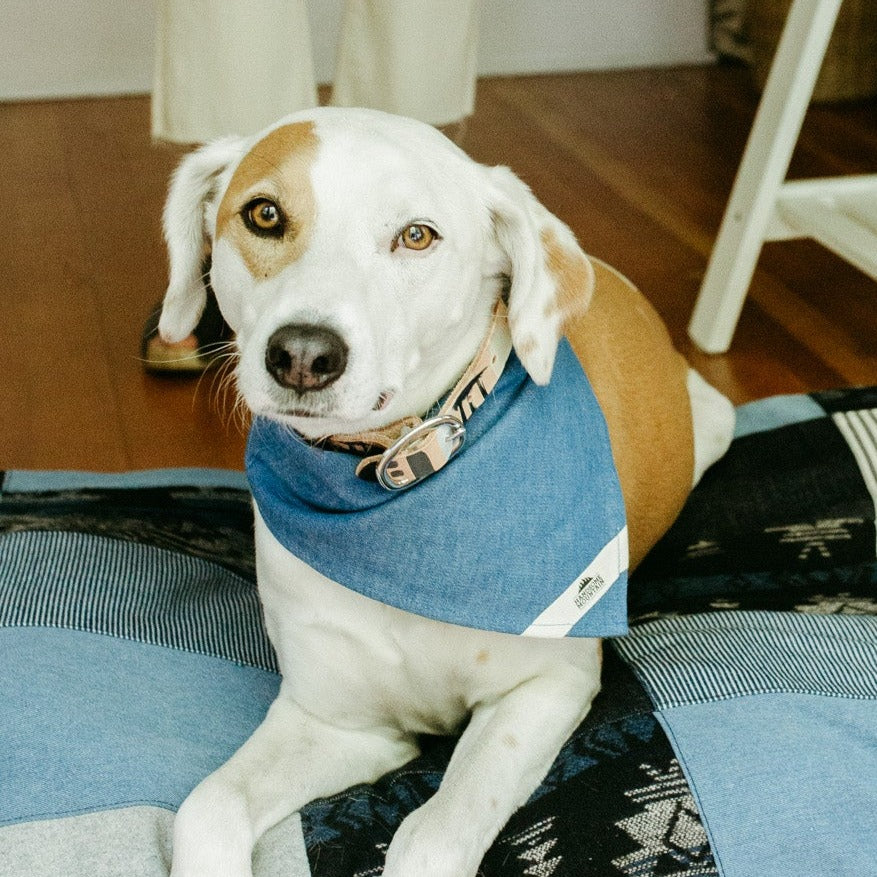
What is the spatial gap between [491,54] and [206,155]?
3.93 m

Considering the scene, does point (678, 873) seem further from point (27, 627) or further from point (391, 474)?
point (27, 627)

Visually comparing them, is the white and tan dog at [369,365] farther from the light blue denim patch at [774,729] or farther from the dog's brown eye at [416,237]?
the light blue denim patch at [774,729]

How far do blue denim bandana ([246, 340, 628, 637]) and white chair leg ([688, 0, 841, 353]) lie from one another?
1.34 m

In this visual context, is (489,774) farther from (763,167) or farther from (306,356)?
(763,167)

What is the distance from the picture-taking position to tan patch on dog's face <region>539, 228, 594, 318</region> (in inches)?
48.8

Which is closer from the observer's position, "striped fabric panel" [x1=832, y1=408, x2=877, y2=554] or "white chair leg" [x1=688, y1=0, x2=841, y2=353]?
"striped fabric panel" [x1=832, y1=408, x2=877, y2=554]

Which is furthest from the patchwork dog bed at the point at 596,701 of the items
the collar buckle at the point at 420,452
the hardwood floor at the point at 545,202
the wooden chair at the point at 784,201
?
the wooden chair at the point at 784,201

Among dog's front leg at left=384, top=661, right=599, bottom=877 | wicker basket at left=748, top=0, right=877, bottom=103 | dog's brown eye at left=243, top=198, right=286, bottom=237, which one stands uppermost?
dog's brown eye at left=243, top=198, right=286, bottom=237

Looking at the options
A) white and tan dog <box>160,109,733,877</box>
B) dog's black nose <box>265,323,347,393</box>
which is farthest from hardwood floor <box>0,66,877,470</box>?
dog's black nose <box>265,323,347,393</box>

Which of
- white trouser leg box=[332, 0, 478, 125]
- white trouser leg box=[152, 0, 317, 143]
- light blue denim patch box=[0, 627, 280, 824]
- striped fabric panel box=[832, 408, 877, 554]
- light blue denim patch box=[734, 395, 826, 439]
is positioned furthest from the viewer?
white trouser leg box=[332, 0, 478, 125]

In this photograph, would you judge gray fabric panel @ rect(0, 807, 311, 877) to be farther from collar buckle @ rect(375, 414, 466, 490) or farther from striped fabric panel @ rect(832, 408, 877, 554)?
striped fabric panel @ rect(832, 408, 877, 554)

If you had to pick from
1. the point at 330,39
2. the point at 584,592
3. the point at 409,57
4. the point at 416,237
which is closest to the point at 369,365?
the point at 416,237

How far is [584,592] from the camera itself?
4.06 feet

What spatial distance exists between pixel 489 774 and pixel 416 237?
549 mm
